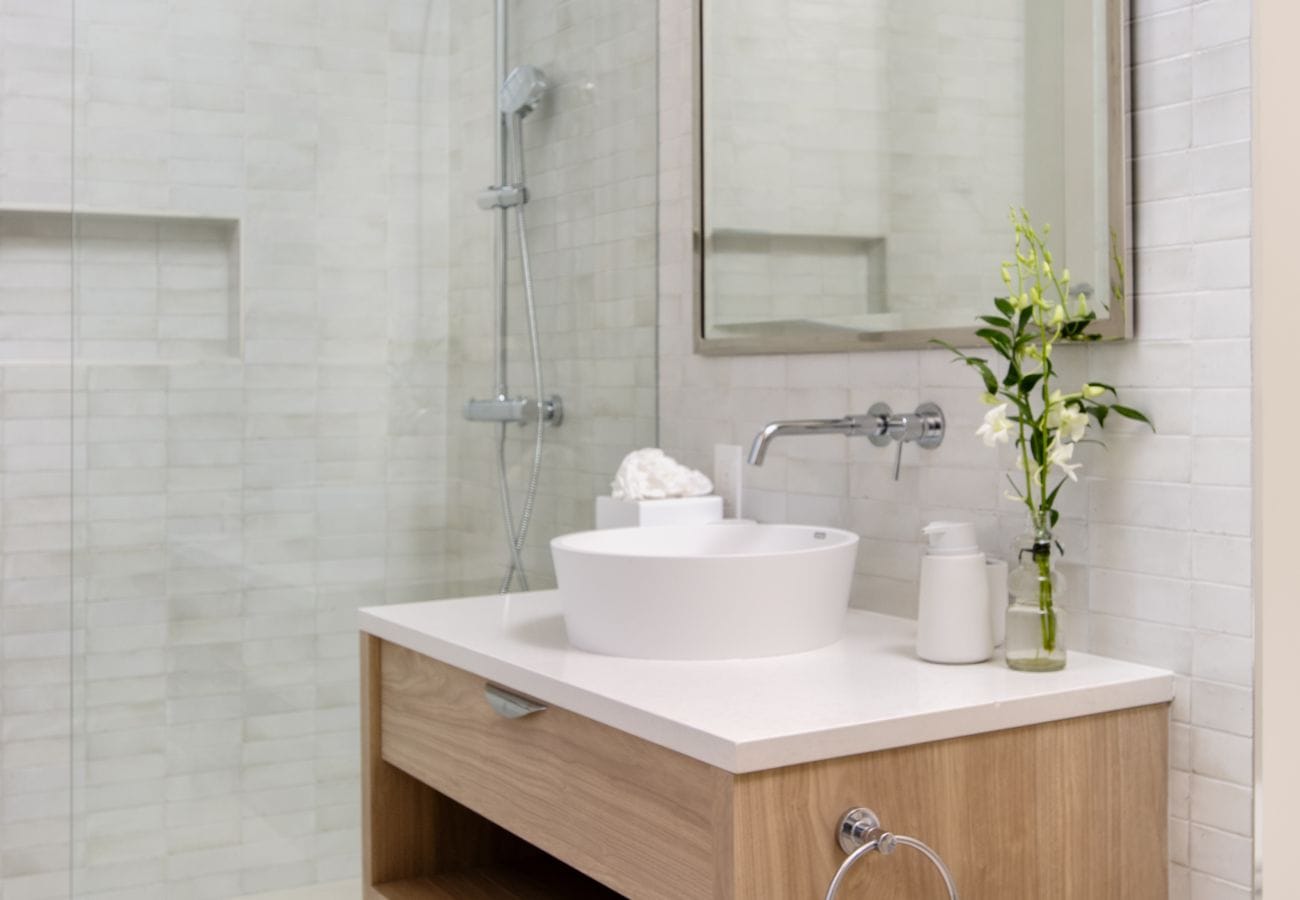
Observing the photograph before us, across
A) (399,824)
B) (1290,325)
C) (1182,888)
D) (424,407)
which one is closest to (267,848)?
(399,824)

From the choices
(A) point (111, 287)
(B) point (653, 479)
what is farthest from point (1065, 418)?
(A) point (111, 287)

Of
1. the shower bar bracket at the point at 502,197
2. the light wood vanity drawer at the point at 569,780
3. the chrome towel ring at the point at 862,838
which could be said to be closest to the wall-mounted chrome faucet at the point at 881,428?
the light wood vanity drawer at the point at 569,780

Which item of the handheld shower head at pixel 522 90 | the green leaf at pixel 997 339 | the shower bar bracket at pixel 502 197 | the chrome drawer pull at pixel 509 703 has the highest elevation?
the handheld shower head at pixel 522 90

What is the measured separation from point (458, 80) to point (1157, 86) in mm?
1192

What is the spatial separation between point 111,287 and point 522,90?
0.76 metres

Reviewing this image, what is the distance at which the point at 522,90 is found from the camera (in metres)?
2.31

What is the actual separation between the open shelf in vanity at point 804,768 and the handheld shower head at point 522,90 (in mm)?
1026

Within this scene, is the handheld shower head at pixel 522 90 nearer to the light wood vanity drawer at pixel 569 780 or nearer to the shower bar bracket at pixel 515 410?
the shower bar bracket at pixel 515 410

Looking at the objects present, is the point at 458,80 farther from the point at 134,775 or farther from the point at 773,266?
the point at 134,775

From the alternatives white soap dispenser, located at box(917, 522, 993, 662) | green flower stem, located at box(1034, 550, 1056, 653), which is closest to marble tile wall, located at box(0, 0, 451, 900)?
white soap dispenser, located at box(917, 522, 993, 662)

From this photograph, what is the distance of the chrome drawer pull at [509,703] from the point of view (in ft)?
4.79

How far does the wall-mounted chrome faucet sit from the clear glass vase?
0.31 meters

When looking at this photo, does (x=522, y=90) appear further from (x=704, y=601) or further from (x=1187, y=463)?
(x=1187, y=463)

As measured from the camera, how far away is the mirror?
148cm
